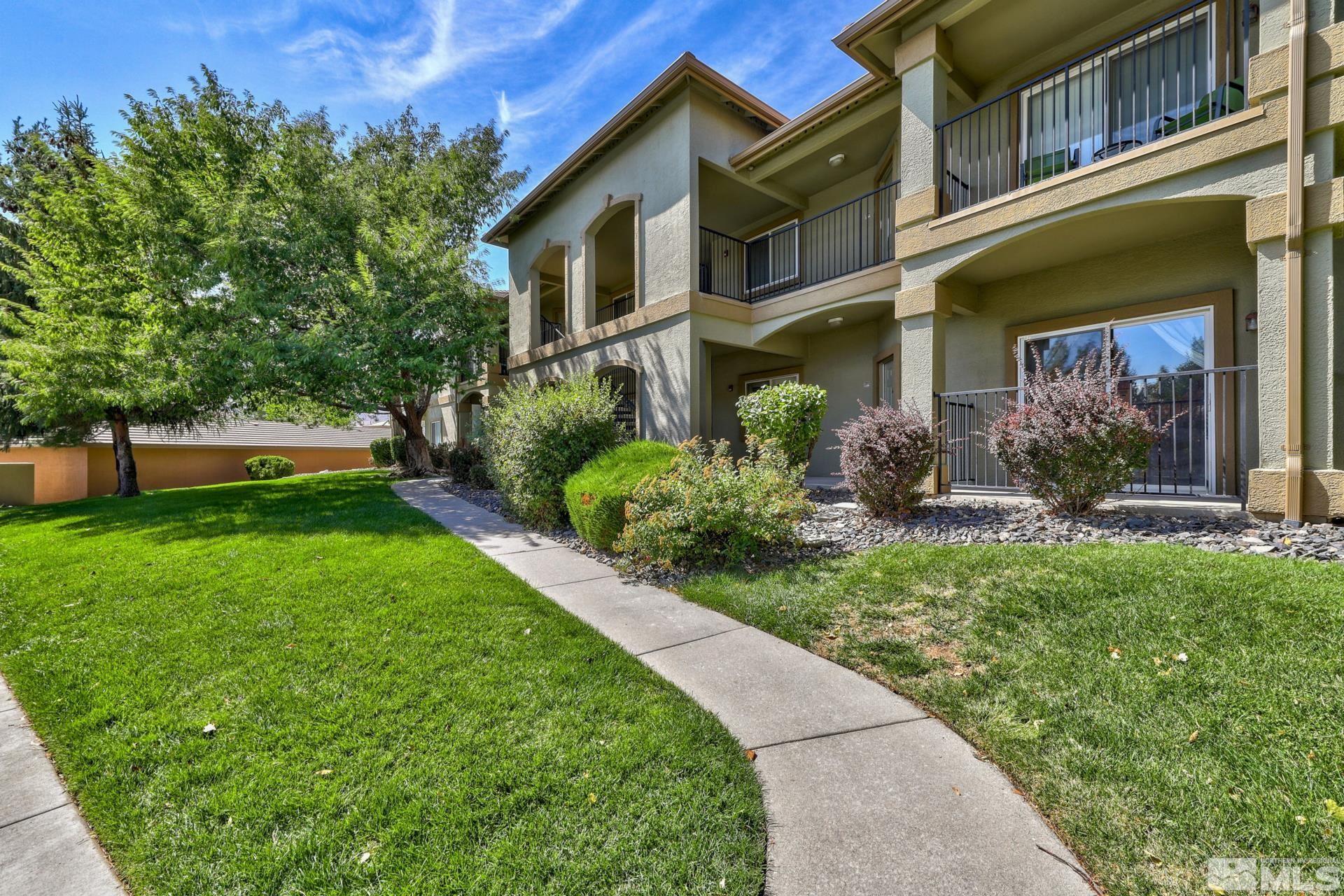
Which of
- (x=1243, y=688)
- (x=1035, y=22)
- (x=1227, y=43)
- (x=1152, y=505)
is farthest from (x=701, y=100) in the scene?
(x=1243, y=688)

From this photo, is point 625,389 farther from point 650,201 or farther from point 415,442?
point 415,442

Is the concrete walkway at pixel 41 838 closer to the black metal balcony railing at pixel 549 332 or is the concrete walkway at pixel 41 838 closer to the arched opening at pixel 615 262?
the arched opening at pixel 615 262

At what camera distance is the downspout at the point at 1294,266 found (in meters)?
4.71

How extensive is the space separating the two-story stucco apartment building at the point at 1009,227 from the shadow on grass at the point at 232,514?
5.21m

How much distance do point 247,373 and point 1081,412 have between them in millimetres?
14008

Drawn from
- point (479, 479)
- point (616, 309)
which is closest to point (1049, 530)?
point (479, 479)

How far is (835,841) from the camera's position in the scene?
2100 millimetres

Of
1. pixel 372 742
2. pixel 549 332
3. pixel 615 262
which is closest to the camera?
pixel 372 742

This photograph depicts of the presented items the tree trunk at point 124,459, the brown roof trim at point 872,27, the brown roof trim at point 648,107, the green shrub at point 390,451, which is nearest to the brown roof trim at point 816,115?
the brown roof trim at point 872,27

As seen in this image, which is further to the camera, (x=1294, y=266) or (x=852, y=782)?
(x=1294, y=266)

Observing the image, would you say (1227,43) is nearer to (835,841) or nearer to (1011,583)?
(1011,583)

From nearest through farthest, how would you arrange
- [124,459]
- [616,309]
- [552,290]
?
[124,459]
[616,309]
[552,290]

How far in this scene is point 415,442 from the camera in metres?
15.8

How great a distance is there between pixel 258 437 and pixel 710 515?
29027mm
